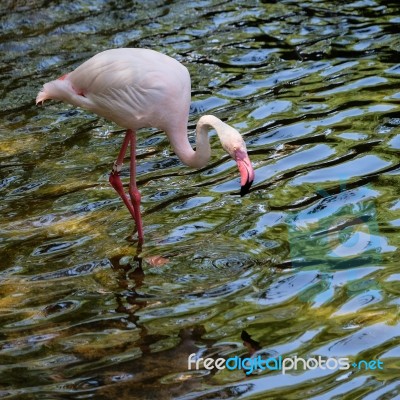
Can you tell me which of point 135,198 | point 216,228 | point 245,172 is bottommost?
point 216,228

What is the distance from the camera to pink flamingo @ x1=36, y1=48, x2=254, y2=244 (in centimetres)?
598

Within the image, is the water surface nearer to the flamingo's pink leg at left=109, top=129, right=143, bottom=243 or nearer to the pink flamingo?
the flamingo's pink leg at left=109, top=129, right=143, bottom=243

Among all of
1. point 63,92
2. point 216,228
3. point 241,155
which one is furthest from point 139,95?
point 216,228

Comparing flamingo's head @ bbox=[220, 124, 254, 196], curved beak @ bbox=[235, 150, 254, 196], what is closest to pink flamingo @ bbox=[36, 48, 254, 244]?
flamingo's head @ bbox=[220, 124, 254, 196]

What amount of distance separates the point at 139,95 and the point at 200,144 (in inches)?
20.3

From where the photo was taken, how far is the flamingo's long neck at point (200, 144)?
5801mm

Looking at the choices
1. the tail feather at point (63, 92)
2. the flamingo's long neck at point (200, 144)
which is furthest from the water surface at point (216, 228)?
the tail feather at point (63, 92)

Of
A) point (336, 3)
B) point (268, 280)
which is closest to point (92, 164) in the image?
point (268, 280)

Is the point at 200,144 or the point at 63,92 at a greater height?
the point at 63,92

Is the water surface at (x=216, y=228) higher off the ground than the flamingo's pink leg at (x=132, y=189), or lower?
lower

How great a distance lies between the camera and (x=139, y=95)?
6008 mm

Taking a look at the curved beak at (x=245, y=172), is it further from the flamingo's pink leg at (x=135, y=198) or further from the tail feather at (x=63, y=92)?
the tail feather at (x=63, y=92)

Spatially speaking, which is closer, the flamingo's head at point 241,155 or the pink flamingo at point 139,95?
the flamingo's head at point 241,155

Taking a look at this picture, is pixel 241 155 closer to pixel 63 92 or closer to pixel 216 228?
pixel 216 228
